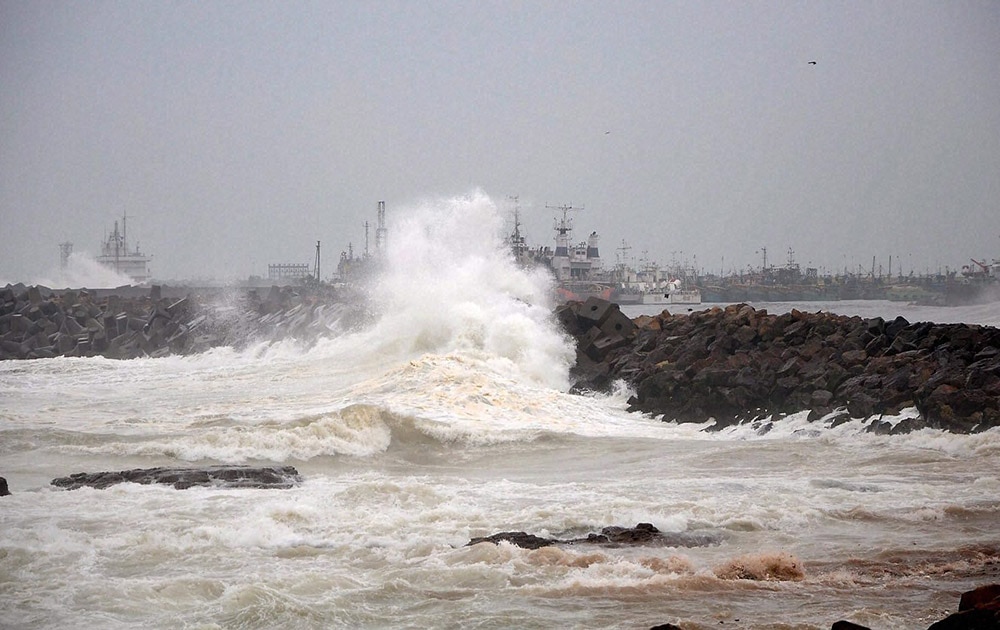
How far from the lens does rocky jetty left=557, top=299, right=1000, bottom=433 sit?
1394 centimetres

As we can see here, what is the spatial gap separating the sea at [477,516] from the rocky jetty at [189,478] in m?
0.23

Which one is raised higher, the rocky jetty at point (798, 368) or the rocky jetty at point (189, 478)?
the rocky jetty at point (798, 368)

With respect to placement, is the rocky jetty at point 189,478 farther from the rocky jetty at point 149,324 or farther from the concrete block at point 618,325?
the rocky jetty at point 149,324

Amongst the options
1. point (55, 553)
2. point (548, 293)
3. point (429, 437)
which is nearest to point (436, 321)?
point (548, 293)

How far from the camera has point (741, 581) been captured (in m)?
7.33

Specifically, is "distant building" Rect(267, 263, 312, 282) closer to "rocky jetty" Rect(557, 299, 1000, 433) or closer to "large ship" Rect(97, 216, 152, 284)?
"large ship" Rect(97, 216, 152, 284)

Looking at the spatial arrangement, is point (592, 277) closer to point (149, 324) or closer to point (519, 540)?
point (149, 324)

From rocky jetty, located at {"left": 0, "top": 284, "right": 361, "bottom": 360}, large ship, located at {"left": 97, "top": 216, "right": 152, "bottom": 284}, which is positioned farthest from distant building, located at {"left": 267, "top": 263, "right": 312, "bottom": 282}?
rocky jetty, located at {"left": 0, "top": 284, "right": 361, "bottom": 360}

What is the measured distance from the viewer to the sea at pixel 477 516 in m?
6.89

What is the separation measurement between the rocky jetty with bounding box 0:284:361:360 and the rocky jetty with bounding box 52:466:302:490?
2076cm

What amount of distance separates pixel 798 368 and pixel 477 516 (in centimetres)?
846

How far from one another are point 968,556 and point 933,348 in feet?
33.1

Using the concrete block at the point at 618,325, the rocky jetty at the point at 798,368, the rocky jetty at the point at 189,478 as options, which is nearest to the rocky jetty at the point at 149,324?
the concrete block at the point at 618,325

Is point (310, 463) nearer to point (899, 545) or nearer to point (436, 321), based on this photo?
point (899, 545)
